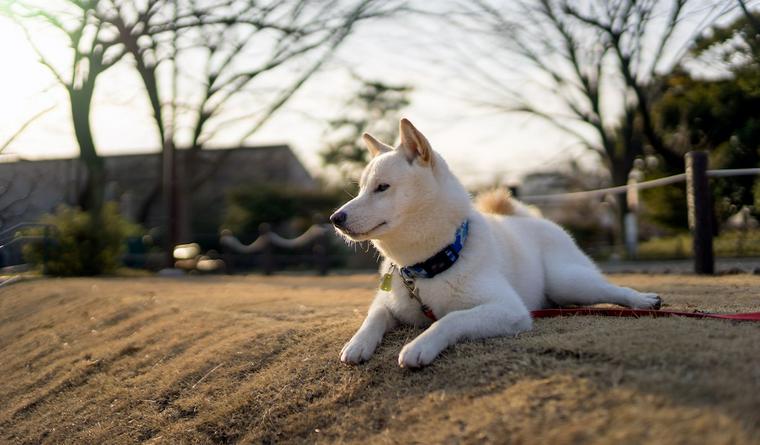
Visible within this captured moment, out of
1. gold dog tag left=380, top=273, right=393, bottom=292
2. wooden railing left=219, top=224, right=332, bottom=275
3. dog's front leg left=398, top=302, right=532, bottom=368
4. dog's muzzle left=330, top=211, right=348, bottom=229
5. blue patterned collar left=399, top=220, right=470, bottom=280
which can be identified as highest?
dog's muzzle left=330, top=211, right=348, bottom=229

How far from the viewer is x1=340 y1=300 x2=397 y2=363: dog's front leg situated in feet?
8.31

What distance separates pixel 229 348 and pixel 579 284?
6.20 ft

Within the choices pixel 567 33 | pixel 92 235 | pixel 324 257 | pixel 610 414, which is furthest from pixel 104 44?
pixel 610 414

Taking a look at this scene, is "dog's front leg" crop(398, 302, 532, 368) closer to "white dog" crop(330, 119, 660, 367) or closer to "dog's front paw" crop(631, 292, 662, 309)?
"white dog" crop(330, 119, 660, 367)

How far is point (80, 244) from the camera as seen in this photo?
917 centimetres

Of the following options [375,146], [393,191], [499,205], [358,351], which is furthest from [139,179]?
[358,351]

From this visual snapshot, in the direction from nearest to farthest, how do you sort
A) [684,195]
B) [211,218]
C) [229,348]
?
[229,348], [684,195], [211,218]

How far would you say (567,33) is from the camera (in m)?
13.8

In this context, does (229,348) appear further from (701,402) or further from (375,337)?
(701,402)

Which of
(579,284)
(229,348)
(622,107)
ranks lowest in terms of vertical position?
(229,348)

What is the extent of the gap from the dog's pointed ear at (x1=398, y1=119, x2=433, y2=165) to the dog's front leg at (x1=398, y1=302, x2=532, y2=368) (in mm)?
728

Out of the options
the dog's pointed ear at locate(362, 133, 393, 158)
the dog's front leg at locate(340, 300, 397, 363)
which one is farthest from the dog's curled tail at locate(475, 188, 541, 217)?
the dog's front leg at locate(340, 300, 397, 363)

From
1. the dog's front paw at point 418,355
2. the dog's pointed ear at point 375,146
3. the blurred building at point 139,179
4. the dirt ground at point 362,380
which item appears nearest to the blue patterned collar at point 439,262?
the dirt ground at point 362,380

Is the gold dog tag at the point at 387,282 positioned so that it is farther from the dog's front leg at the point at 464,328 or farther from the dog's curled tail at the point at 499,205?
the dog's curled tail at the point at 499,205
